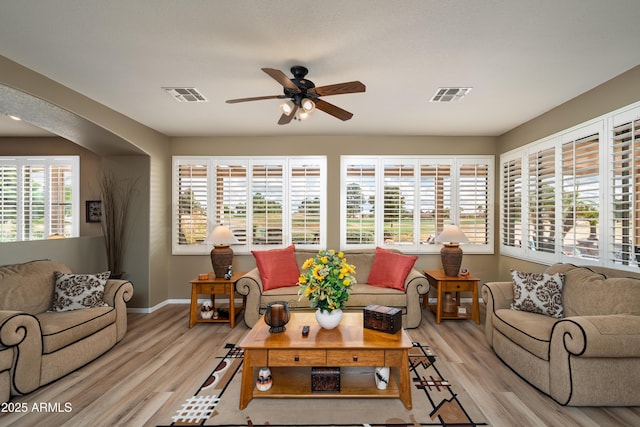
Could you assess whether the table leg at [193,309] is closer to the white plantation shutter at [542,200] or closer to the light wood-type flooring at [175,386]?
the light wood-type flooring at [175,386]

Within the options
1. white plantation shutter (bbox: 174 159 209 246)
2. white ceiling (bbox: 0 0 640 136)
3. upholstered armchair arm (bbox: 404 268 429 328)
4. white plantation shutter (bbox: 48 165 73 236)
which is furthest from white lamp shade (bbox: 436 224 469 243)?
white plantation shutter (bbox: 48 165 73 236)

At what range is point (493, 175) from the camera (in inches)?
188

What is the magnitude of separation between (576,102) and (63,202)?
7.40 meters

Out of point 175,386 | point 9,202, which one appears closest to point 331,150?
point 175,386

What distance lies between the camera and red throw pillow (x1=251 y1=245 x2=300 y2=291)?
3963mm

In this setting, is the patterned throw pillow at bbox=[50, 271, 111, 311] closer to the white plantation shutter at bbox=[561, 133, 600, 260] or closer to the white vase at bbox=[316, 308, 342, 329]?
the white vase at bbox=[316, 308, 342, 329]

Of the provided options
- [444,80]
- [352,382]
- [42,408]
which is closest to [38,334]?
[42,408]

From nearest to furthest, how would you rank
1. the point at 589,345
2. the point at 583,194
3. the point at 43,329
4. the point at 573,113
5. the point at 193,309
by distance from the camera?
the point at 589,345 < the point at 43,329 < the point at 583,194 < the point at 573,113 < the point at 193,309

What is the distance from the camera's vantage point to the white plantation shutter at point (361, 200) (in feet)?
15.7

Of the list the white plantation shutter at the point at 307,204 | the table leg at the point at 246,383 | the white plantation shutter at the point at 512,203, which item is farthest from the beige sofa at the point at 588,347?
the white plantation shutter at the point at 307,204

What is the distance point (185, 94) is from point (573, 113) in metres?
4.37

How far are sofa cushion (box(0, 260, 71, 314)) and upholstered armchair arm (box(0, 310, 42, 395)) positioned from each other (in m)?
0.63

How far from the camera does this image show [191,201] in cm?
482

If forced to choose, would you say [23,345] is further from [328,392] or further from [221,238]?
[328,392]
